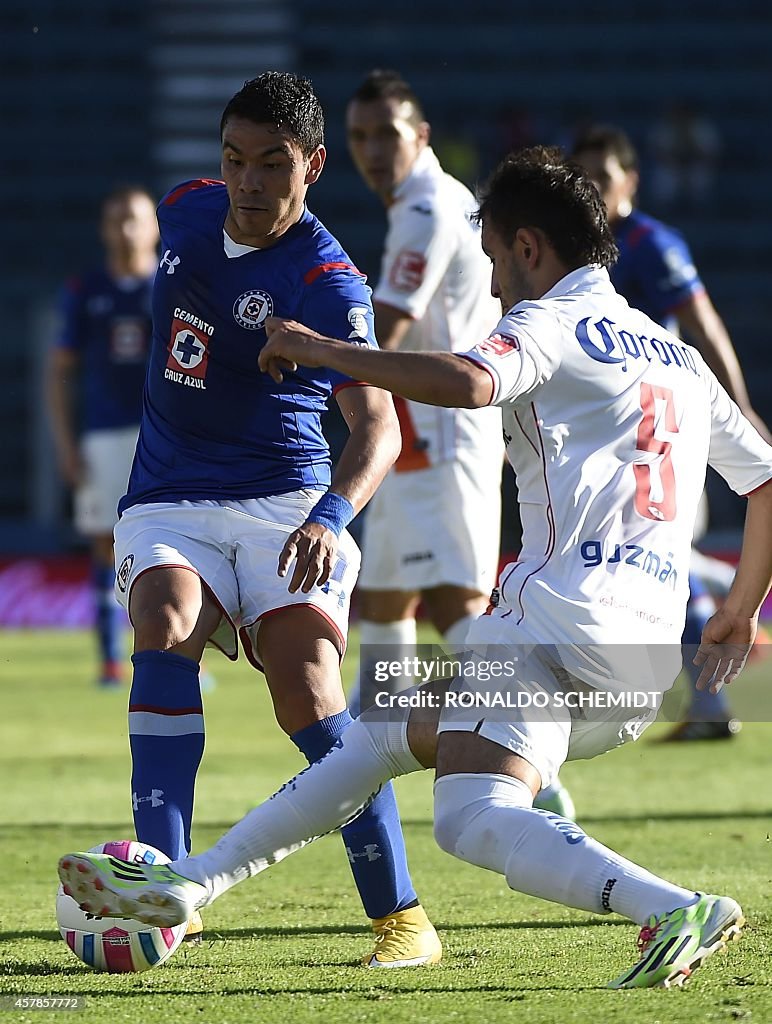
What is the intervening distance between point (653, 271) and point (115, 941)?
4.25 metres

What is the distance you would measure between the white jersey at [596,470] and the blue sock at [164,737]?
824 millimetres

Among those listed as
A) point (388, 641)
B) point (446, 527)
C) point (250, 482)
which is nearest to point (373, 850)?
point (250, 482)

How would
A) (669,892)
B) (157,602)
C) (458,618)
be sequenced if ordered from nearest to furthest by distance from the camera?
(669,892) < (157,602) < (458,618)

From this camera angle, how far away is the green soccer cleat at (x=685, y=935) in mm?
2820

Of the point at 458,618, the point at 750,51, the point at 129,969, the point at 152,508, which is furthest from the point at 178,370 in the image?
the point at 750,51

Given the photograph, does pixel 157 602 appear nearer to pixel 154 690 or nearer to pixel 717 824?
pixel 154 690

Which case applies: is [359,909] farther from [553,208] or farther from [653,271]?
[653,271]

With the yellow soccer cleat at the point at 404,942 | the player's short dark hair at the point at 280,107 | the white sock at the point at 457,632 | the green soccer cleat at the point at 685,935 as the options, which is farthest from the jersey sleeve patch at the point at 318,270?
the white sock at the point at 457,632

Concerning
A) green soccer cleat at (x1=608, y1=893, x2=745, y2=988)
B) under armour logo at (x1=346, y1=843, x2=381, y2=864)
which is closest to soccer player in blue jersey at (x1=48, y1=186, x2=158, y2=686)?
under armour logo at (x1=346, y1=843, x2=381, y2=864)

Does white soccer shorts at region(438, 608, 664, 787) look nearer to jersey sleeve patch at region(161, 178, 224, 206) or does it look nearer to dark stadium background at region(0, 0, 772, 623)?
jersey sleeve patch at region(161, 178, 224, 206)

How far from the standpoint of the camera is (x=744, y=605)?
11.8ft

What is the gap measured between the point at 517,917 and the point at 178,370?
1632 mm

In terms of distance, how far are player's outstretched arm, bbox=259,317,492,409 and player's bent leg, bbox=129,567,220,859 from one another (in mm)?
775

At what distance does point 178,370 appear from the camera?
13.3 ft
